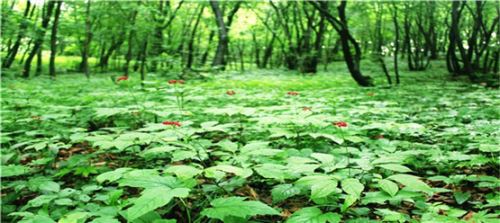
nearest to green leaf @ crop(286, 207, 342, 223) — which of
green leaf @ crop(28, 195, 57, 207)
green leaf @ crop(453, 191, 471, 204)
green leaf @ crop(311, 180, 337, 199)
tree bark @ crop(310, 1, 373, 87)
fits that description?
green leaf @ crop(311, 180, 337, 199)

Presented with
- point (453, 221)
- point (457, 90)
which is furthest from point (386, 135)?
point (457, 90)

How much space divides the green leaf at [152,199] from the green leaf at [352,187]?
67cm

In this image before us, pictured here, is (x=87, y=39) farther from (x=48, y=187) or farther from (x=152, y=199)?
(x=152, y=199)

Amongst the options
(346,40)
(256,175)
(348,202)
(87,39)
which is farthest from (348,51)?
(87,39)

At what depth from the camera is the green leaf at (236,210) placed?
4.96 ft

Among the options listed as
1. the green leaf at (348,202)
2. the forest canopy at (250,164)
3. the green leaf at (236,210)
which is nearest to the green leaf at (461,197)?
the forest canopy at (250,164)

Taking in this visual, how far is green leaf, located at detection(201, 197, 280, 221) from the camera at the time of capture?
1.51 metres

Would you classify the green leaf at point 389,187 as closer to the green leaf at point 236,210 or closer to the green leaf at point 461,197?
the green leaf at point 236,210

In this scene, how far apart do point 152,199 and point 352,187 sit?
32.6 inches

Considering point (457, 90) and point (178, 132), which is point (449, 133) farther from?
point (457, 90)

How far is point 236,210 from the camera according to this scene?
1.53 meters

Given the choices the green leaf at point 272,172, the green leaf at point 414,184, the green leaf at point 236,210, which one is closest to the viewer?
the green leaf at point 236,210

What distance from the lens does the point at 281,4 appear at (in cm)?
1877

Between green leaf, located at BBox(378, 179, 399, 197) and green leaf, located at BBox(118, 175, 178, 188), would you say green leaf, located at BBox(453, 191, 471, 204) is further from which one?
green leaf, located at BBox(118, 175, 178, 188)
